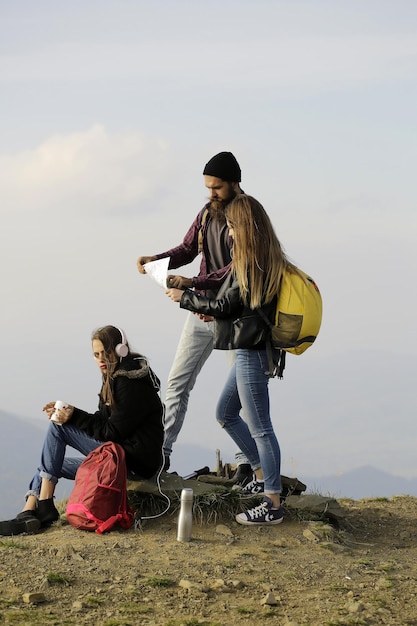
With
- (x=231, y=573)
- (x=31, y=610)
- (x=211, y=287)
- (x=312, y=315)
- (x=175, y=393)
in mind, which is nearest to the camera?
(x=31, y=610)

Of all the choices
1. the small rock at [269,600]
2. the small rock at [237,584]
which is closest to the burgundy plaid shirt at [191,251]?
the small rock at [237,584]

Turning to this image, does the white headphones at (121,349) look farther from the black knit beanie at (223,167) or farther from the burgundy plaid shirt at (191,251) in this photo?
the black knit beanie at (223,167)

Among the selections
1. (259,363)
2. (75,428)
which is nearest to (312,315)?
(259,363)

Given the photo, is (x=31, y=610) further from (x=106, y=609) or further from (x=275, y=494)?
(x=275, y=494)

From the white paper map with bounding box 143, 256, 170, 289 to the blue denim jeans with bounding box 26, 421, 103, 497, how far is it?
145 centimetres

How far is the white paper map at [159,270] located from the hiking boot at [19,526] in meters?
2.33

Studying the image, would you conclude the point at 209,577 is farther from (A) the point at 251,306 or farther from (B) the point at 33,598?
(A) the point at 251,306

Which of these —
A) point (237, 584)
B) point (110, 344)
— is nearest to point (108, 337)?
point (110, 344)

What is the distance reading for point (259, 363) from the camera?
26.5 ft

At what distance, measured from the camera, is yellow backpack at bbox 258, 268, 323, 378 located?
7.87 meters

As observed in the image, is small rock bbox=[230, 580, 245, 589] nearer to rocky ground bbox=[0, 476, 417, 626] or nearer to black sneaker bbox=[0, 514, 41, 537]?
rocky ground bbox=[0, 476, 417, 626]

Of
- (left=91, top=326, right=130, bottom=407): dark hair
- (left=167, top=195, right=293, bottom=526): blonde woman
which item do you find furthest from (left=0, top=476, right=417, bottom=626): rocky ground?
(left=91, top=326, right=130, bottom=407): dark hair

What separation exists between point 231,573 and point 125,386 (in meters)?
1.81

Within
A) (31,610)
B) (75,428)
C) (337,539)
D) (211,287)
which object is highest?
(211,287)
